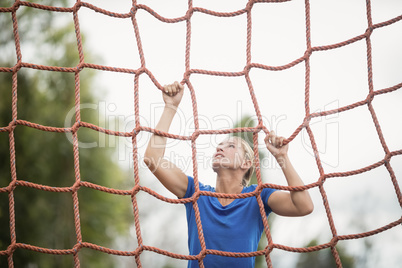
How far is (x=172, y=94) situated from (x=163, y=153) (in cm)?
20

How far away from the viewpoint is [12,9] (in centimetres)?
142

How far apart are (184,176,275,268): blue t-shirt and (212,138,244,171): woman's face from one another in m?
0.14

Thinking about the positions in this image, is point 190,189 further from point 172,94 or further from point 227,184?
point 172,94

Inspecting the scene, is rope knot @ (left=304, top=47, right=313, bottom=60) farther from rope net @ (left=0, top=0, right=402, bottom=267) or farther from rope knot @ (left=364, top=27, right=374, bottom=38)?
rope knot @ (left=364, top=27, right=374, bottom=38)

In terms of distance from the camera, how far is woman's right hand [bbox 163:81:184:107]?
4.19ft

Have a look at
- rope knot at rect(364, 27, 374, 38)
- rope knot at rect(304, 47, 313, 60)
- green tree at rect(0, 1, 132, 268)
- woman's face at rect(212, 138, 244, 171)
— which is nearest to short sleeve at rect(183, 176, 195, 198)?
woman's face at rect(212, 138, 244, 171)

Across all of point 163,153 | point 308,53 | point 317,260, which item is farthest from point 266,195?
point 317,260

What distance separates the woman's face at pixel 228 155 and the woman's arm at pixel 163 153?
5.8 inches

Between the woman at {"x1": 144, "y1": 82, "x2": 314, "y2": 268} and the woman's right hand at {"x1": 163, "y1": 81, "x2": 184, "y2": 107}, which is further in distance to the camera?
the woman's right hand at {"x1": 163, "y1": 81, "x2": 184, "y2": 107}

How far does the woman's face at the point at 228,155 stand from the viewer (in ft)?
4.62

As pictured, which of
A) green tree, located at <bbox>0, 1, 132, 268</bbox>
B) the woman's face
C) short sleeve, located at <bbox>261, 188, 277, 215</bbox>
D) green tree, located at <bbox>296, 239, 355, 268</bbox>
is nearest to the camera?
short sleeve, located at <bbox>261, 188, 277, 215</bbox>

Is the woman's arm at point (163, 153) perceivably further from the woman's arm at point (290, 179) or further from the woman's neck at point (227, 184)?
the woman's arm at point (290, 179)

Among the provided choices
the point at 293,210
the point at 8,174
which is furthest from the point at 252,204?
the point at 8,174

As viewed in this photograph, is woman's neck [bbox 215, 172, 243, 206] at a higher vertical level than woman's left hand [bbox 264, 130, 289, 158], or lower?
A: lower
